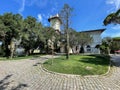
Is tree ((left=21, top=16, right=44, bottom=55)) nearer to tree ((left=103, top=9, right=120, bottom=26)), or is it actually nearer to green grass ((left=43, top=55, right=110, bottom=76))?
green grass ((left=43, top=55, right=110, bottom=76))

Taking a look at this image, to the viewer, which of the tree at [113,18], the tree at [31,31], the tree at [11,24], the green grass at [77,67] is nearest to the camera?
the green grass at [77,67]

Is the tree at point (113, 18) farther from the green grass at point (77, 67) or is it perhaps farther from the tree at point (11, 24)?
the tree at point (11, 24)

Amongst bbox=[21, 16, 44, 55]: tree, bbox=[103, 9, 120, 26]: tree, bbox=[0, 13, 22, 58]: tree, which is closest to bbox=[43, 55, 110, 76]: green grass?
bbox=[103, 9, 120, 26]: tree

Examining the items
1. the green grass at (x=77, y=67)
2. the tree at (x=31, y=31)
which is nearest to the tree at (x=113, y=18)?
the green grass at (x=77, y=67)

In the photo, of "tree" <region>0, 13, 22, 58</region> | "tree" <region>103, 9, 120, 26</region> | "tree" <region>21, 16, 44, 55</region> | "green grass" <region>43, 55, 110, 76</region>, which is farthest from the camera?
"tree" <region>21, 16, 44, 55</region>

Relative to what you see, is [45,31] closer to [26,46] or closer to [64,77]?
[26,46]

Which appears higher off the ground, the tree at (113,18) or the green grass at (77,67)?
the tree at (113,18)

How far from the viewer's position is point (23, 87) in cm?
726

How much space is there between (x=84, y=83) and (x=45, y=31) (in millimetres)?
26488

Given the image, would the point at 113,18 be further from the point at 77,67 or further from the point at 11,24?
the point at 11,24

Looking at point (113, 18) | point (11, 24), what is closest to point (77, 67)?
point (113, 18)

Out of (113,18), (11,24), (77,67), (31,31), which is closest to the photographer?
(77,67)

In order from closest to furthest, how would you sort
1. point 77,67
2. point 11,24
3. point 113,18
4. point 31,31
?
point 77,67 < point 113,18 < point 11,24 < point 31,31

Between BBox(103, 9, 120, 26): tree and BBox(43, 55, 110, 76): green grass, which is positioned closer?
BBox(43, 55, 110, 76): green grass
